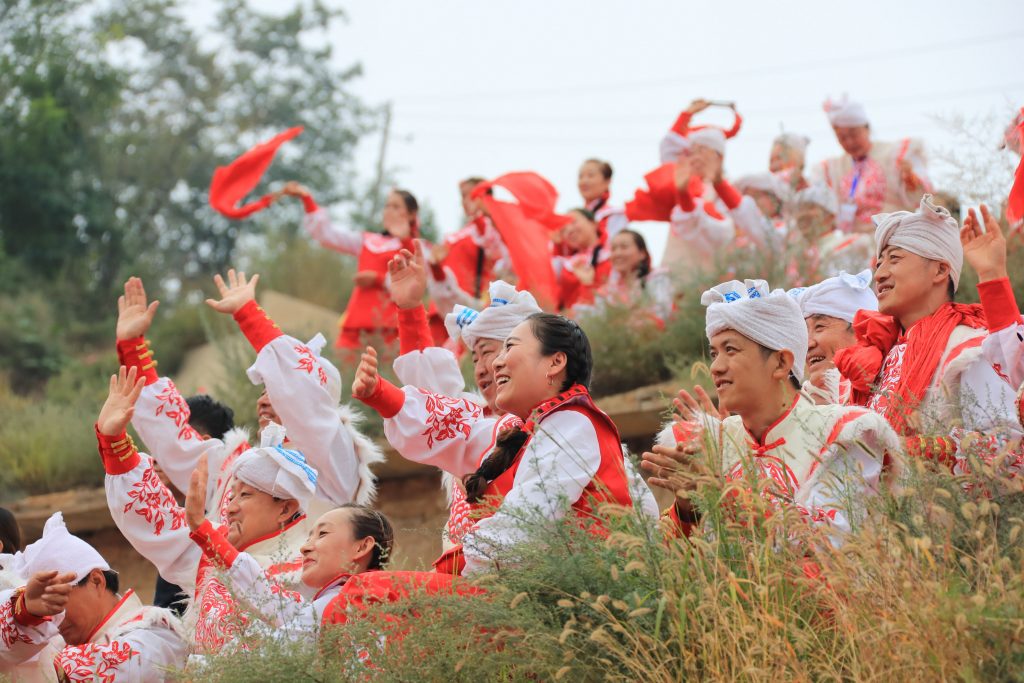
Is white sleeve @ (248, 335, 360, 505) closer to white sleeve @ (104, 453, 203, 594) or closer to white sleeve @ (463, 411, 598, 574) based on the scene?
white sleeve @ (104, 453, 203, 594)

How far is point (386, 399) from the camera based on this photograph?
522 centimetres

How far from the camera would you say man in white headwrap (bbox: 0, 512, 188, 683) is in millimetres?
5176

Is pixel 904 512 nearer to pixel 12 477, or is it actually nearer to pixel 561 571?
pixel 561 571

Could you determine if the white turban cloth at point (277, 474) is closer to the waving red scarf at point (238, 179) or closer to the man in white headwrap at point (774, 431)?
the man in white headwrap at point (774, 431)

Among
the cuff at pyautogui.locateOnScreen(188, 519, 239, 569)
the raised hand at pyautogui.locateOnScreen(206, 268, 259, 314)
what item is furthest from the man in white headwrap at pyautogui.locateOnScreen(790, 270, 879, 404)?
the cuff at pyautogui.locateOnScreen(188, 519, 239, 569)

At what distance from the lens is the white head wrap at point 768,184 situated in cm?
969

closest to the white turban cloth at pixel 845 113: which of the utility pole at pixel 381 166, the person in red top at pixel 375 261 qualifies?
the person in red top at pixel 375 261

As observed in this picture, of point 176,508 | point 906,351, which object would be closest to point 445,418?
point 176,508

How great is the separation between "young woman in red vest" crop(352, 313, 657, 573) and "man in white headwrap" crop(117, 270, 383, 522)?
619 mm

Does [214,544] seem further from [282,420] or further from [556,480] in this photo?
[556,480]

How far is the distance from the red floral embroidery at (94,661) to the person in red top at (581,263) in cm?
527

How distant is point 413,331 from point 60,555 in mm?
1668

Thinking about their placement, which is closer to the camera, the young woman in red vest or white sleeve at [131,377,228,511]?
the young woman in red vest

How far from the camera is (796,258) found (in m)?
9.09
